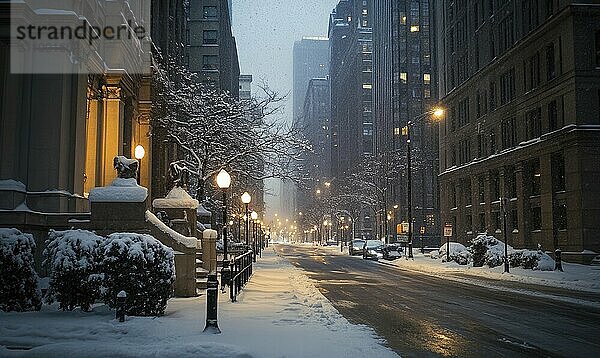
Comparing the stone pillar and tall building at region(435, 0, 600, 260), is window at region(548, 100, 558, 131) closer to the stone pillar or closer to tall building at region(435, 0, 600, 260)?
tall building at region(435, 0, 600, 260)

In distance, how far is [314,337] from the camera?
39.0 feet

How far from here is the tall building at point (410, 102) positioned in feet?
361

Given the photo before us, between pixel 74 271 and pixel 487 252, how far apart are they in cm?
3094

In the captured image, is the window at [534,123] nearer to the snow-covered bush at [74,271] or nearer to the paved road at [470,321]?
the paved road at [470,321]

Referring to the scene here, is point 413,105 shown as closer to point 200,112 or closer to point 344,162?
point 344,162

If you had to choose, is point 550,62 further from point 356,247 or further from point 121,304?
point 121,304

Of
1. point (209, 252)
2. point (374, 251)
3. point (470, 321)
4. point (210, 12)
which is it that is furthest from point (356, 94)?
point (470, 321)

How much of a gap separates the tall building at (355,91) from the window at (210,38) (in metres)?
58.8

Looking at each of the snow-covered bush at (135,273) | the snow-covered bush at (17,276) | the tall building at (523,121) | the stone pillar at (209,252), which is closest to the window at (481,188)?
the tall building at (523,121)

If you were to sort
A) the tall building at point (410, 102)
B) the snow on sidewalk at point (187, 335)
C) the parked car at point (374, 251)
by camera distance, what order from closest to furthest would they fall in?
the snow on sidewalk at point (187, 335) < the parked car at point (374, 251) < the tall building at point (410, 102)

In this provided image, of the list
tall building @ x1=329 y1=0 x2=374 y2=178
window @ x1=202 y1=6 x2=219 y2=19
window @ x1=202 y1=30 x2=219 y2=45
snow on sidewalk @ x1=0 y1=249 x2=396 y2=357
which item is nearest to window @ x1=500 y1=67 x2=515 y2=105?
snow on sidewalk @ x1=0 y1=249 x2=396 y2=357

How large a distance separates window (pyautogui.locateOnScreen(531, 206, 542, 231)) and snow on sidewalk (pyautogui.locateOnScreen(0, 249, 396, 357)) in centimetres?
3982

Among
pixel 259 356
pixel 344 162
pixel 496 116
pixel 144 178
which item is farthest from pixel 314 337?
pixel 344 162

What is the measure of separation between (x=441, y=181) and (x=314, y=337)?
66965 mm
